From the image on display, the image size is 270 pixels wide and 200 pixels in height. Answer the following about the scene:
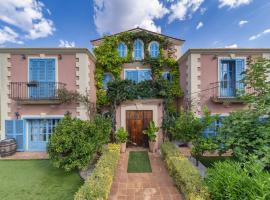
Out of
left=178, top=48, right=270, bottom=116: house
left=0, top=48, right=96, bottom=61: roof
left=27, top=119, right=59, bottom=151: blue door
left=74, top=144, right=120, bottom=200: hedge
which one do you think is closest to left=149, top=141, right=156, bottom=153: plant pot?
left=178, top=48, right=270, bottom=116: house

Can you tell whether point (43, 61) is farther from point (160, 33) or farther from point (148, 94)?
point (160, 33)

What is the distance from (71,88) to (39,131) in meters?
3.57

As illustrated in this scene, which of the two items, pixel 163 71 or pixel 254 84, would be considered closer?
pixel 254 84

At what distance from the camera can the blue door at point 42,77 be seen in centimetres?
930

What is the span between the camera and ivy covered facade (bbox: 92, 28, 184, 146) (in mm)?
9742

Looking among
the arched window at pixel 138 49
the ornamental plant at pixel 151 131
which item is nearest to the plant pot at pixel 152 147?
the ornamental plant at pixel 151 131

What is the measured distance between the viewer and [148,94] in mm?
9750

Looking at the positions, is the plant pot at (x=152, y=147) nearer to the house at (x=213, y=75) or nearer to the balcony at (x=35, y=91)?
the house at (x=213, y=75)

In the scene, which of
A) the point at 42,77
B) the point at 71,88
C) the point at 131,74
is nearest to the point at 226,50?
the point at 131,74

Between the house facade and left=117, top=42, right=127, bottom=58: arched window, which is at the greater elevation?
left=117, top=42, right=127, bottom=58: arched window

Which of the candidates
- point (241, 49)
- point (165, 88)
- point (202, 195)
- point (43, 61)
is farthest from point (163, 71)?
point (202, 195)

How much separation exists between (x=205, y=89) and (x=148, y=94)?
11.7ft

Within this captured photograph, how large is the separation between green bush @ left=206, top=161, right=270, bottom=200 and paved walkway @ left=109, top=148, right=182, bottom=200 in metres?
1.66

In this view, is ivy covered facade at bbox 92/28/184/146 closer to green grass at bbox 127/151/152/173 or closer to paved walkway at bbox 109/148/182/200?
green grass at bbox 127/151/152/173
